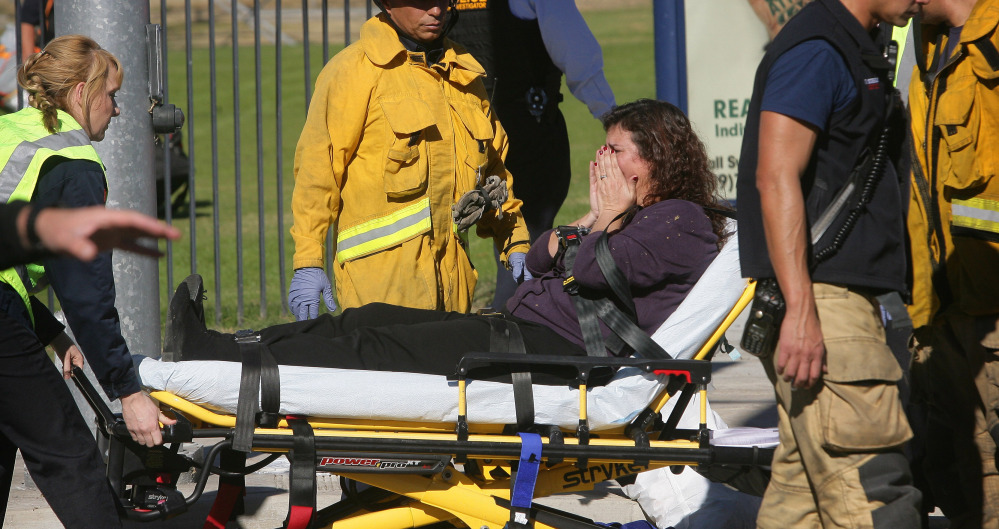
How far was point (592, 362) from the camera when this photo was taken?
291 cm

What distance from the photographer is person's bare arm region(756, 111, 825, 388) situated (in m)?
2.46

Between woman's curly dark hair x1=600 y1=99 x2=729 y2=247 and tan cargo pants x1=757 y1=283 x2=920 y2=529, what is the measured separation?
0.91 meters

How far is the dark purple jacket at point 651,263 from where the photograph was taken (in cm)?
325

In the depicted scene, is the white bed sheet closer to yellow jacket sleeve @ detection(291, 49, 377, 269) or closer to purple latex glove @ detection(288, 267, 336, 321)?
purple latex glove @ detection(288, 267, 336, 321)

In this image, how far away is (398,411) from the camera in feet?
9.68

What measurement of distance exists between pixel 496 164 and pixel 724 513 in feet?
5.18

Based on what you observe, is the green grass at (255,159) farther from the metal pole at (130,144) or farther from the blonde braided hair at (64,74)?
the blonde braided hair at (64,74)

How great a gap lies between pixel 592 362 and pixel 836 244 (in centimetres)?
74

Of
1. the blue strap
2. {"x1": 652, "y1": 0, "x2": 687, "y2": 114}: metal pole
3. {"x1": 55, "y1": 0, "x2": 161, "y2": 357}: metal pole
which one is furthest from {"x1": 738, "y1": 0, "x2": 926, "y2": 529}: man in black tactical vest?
{"x1": 652, "y1": 0, "x2": 687, "y2": 114}: metal pole

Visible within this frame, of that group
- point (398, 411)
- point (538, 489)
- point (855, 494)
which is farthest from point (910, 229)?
point (398, 411)

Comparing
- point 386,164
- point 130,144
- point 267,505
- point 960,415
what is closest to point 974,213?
point 960,415

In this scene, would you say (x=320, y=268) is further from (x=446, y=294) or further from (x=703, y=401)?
(x=703, y=401)

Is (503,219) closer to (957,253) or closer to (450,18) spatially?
(450,18)

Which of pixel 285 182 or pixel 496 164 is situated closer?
pixel 496 164
